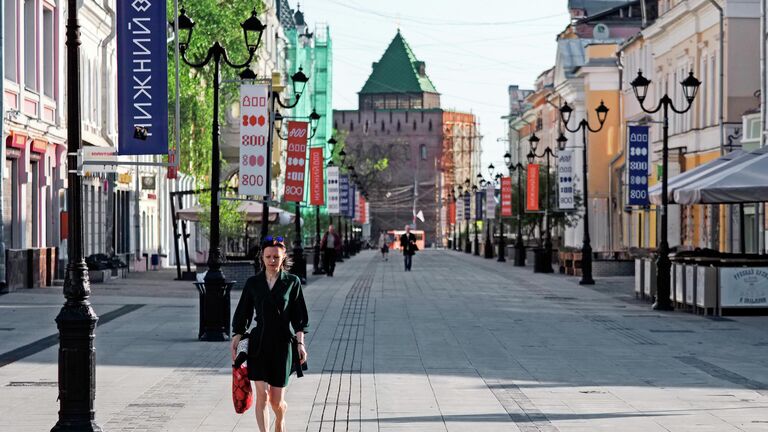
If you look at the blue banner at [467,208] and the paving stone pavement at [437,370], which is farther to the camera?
the blue banner at [467,208]

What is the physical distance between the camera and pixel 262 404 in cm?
1059

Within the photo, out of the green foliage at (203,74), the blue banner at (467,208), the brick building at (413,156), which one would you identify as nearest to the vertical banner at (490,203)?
the green foliage at (203,74)

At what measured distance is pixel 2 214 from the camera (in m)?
33.0

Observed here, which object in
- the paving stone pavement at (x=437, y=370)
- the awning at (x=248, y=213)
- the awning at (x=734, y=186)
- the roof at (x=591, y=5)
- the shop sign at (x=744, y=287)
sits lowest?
the paving stone pavement at (x=437, y=370)

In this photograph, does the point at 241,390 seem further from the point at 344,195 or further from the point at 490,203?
the point at 490,203

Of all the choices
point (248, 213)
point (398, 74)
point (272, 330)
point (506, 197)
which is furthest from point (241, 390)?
point (398, 74)

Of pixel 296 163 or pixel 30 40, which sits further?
pixel 296 163

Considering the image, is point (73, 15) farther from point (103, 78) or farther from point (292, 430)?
point (103, 78)

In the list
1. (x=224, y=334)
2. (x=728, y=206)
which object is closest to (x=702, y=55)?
(x=728, y=206)

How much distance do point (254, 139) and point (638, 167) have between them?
13.8 metres

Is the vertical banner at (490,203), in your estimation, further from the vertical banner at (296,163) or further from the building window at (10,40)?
the building window at (10,40)

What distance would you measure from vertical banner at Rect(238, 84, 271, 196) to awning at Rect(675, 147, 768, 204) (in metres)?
7.80

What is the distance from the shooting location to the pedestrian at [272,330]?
10.6 metres

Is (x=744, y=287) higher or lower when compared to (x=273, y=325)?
lower
